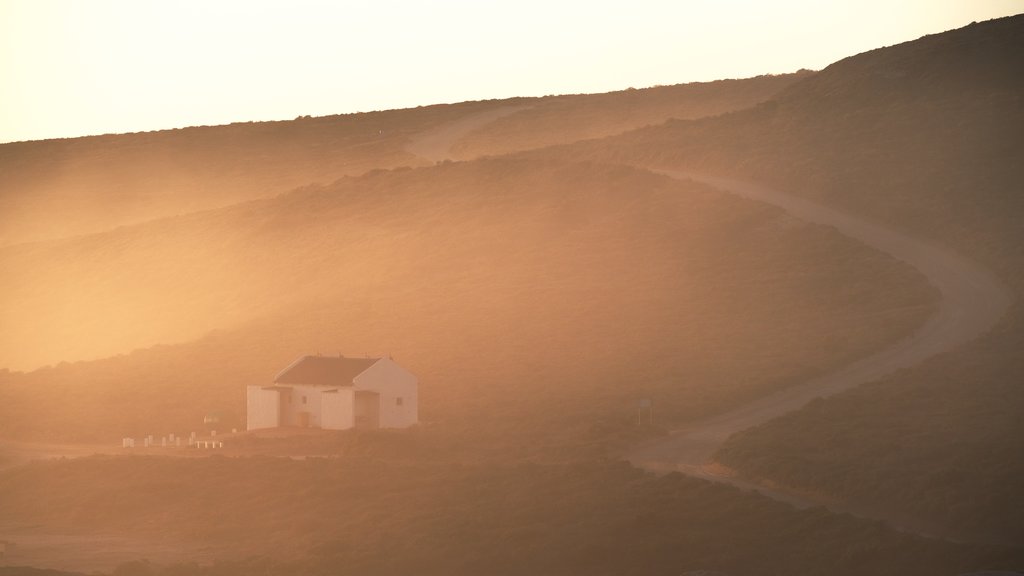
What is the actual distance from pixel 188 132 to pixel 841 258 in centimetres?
8939

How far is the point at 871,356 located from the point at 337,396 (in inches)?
884

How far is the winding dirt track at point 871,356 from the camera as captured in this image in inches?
1893

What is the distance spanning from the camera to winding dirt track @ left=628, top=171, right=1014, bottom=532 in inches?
1893

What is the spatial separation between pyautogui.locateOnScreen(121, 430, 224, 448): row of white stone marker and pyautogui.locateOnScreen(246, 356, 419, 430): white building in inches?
96.0

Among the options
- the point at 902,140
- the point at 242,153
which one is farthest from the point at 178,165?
the point at 902,140

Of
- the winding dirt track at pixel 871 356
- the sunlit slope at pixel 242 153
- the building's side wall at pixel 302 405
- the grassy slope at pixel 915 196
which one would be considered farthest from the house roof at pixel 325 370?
the sunlit slope at pixel 242 153

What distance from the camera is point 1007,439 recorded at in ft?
150

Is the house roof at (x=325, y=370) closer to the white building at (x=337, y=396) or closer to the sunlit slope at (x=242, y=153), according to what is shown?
the white building at (x=337, y=396)

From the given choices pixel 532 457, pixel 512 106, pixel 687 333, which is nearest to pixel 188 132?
pixel 512 106

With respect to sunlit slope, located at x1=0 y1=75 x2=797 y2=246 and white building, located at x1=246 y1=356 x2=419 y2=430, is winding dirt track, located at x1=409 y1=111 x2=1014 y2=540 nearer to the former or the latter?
white building, located at x1=246 y1=356 x2=419 y2=430

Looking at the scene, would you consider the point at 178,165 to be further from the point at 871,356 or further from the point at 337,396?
the point at 871,356

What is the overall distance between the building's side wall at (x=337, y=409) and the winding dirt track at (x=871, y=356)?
11144mm

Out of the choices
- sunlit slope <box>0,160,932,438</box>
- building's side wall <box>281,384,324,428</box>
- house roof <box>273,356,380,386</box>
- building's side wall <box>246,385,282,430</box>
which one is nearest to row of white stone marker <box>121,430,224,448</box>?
building's side wall <box>246,385,282,430</box>

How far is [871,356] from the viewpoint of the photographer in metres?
62.2
